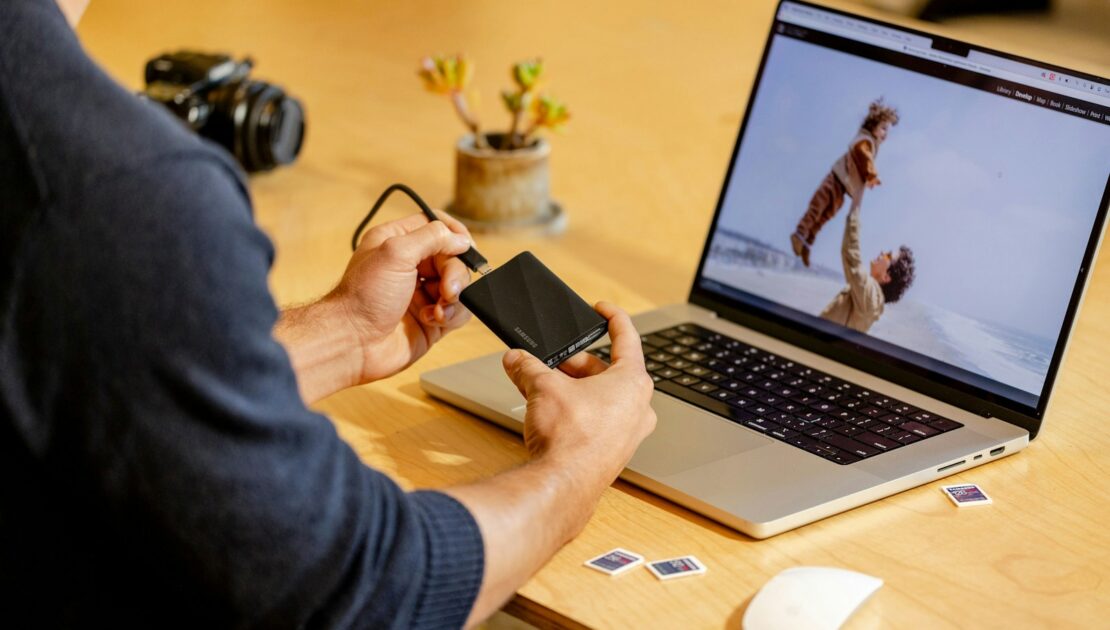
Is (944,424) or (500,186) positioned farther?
(500,186)

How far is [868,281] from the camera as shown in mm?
1131

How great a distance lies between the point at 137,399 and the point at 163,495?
55 mm

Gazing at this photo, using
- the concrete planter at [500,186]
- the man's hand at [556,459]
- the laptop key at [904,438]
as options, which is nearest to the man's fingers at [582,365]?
the man's hand at [556,459]

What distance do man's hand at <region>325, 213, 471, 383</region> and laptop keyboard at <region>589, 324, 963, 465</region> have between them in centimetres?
16

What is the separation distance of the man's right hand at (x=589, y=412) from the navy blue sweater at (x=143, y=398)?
0.65 ft

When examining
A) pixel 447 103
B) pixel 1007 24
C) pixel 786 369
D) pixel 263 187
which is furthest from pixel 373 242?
Answer: pixel 1007 24

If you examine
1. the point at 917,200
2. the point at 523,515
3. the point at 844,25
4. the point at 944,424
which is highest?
the point at 844,25

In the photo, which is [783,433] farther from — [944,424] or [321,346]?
[321,346]

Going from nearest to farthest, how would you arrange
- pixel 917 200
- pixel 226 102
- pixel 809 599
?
pixel 809 599 < pixel 917 200 < pixel 226 102

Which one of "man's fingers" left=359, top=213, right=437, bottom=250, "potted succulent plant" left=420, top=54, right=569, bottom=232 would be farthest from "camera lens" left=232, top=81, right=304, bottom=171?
"man's fingers" left=359, top=213, right=437, bottom=250

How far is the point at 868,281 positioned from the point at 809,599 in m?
0.42

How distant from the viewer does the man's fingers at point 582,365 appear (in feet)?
3.29

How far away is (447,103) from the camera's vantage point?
199 centimetres

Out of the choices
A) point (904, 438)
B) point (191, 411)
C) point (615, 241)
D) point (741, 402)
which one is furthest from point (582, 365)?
point (615, 241)
